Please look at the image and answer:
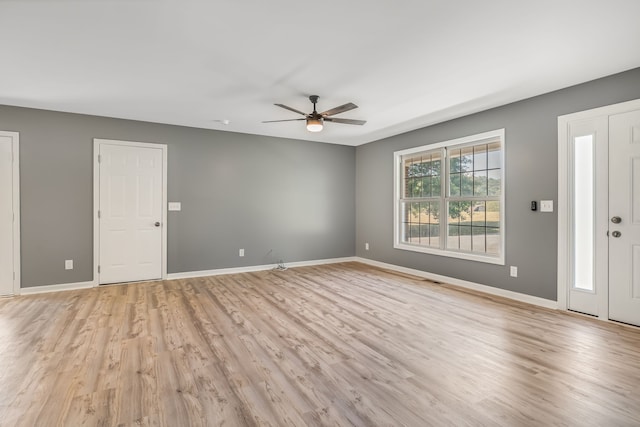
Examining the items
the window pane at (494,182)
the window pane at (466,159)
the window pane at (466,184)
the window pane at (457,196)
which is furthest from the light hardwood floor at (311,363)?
the window pane at (466,159)

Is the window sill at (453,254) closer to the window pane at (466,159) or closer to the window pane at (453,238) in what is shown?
the window pane at (453,238)

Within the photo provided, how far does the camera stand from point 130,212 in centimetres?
507

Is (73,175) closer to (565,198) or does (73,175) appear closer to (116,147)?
(116,147)

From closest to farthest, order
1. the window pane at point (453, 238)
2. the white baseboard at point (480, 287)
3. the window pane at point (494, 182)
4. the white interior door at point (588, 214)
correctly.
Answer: the white interior door at point (588, 214) < the white baseboard at point (480, 287) < the window pane at point (494, 182) < the window pane at point (453, 238)

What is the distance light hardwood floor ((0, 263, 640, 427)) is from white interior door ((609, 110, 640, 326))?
0.88ft

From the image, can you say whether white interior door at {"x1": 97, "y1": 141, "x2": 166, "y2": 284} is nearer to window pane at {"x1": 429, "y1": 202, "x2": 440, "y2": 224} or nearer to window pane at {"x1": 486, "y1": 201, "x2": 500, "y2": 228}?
window pane at {"x1": 429, "y1": 202, "x2": 440, "y2": 224}

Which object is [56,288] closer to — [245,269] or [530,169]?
[245,269]

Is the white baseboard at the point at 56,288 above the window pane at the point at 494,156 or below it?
below

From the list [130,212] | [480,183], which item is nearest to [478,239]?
[480,183]

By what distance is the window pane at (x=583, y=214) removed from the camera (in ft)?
11.6

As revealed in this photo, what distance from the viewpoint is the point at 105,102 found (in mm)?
4250

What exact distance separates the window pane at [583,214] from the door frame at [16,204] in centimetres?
713

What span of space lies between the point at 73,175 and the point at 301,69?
12.7ft

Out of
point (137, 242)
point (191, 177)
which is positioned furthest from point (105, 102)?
point (137, 242)
